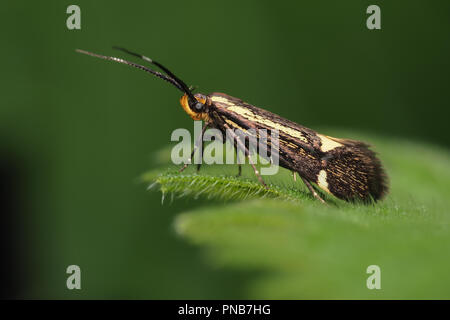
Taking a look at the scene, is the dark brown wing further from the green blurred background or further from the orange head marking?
the green blurred background

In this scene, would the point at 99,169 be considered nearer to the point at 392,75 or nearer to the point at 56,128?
the point at 56,128

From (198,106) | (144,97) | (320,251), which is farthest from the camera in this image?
(144,97)

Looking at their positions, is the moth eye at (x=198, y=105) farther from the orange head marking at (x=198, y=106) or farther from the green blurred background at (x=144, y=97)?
the green blurred background at (x=144, y=97)

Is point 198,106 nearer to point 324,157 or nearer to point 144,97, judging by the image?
point 324,157

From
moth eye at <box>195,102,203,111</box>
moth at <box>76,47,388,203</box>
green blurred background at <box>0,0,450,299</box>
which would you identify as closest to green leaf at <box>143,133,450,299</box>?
moth at <box>76,47,388,203</box>

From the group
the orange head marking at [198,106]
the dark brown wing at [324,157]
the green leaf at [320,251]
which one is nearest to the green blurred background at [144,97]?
the orange head marking at [198,106]

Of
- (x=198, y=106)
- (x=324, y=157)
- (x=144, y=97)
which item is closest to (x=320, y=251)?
(x=324, y=157)
